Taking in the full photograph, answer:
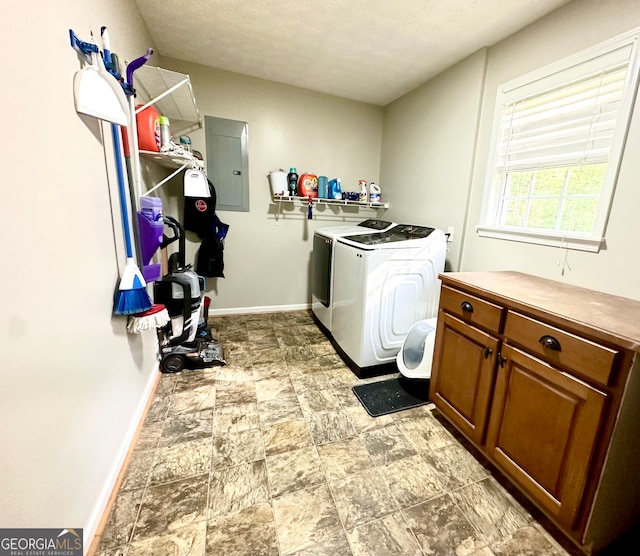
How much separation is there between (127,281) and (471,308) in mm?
1677

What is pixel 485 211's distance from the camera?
6.95 feet

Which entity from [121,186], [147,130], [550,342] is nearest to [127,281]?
[121,186]

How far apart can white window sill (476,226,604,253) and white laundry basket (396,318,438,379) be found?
77cm

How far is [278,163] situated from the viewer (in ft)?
10.0

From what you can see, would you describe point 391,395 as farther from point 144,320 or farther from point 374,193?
point 374,193

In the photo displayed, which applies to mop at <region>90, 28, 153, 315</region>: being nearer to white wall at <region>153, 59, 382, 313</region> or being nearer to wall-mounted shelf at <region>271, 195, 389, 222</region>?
white wall at <region>153, 59, 382, 313</region>

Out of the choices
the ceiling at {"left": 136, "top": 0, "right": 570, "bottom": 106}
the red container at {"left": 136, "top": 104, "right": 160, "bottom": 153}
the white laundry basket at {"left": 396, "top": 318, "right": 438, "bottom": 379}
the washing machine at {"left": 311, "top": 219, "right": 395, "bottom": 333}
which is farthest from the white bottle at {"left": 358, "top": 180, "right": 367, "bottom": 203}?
the red container at {"left": 136, "top": 104, "right": 160, "bottom": 153}

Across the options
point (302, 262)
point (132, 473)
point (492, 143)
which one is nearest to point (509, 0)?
point (492, 143)

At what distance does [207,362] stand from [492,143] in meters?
2.70

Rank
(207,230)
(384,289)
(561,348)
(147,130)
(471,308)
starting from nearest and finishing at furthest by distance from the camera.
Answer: (561,348), (471,308), (147,130), (384,289), (207,230)

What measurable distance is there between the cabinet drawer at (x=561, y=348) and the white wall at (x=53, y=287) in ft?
5.45

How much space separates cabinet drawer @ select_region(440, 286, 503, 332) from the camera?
51.0 inches

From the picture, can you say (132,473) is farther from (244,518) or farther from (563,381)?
(563,381)

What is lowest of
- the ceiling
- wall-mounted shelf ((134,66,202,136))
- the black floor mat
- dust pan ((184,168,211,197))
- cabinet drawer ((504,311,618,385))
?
the black floor mat
